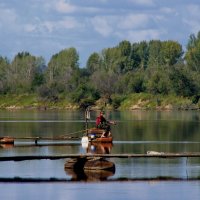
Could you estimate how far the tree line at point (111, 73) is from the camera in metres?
143

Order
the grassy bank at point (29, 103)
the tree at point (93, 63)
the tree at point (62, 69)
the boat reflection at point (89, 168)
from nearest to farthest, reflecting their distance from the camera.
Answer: the boat reflection at point (89, 168)
the grassy bank at point (29, 103)
the tree at point (62, 69)
the tree at point (93, 63)

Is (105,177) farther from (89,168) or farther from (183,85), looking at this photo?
(183,85)

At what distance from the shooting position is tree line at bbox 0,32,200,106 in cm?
14275

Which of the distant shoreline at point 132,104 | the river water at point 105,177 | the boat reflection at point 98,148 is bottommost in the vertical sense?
the river water at point 105,177

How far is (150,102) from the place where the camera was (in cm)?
14025

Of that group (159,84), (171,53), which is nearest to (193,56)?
(171,53)

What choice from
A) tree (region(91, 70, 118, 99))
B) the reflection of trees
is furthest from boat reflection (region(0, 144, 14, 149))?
tree (region(91, 70, 118, 99))

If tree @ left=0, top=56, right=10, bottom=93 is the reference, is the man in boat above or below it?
below

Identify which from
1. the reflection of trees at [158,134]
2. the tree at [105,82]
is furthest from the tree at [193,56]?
the reflection of trees at [158,134]

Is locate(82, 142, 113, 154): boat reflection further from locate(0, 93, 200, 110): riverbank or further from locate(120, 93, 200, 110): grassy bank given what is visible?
locate(120, 93, 200, 110): grassy bank

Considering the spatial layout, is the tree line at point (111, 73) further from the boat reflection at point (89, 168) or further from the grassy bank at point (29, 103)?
the boat reflection at point (89, 168)

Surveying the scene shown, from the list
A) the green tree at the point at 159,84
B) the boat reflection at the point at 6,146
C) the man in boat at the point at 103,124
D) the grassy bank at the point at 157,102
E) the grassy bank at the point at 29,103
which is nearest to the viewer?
the boat reflection at the point at 6,146

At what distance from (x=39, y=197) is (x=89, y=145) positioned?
68.4 feet

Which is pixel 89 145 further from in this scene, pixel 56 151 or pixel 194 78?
pixel 194 78
